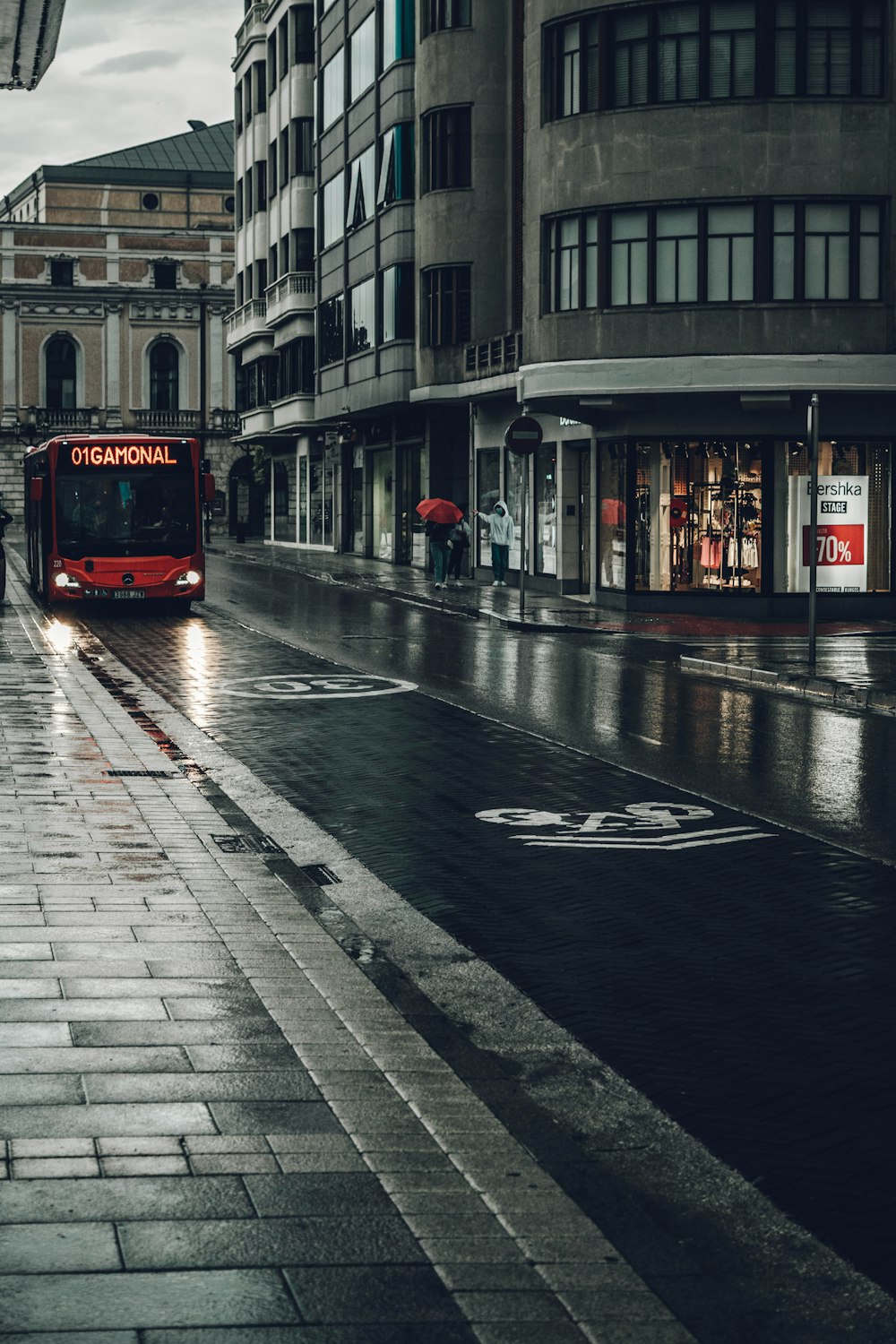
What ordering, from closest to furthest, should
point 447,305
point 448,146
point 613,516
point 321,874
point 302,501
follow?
point 321,874, point 613,516, point 448,146, point 447,305, point 302,501

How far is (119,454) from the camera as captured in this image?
29906 mm

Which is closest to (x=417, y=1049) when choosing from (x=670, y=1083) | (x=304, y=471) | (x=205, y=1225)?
(x=670, y=1083)

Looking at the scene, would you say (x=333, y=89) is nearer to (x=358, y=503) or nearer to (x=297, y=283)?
(x=297, y=283)

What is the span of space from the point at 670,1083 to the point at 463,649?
59.1ft

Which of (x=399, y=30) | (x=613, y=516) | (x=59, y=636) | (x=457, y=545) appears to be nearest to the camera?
(x=59, y=636)

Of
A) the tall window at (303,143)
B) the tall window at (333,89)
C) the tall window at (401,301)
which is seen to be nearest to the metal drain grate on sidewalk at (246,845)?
the tall window at (401,301)

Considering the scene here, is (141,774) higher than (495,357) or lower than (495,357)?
lower

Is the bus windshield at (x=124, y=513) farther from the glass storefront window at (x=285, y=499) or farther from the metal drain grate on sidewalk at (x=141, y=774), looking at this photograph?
the glass storefront window at (x=285, y=499)

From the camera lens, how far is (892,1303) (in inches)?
161

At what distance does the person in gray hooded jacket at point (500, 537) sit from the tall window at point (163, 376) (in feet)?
197

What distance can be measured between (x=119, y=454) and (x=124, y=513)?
39.0 inches

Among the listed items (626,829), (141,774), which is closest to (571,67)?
(141,774)

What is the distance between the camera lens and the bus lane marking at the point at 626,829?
10.0 metres

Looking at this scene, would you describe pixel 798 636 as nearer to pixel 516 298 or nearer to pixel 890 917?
pixel 516 298
